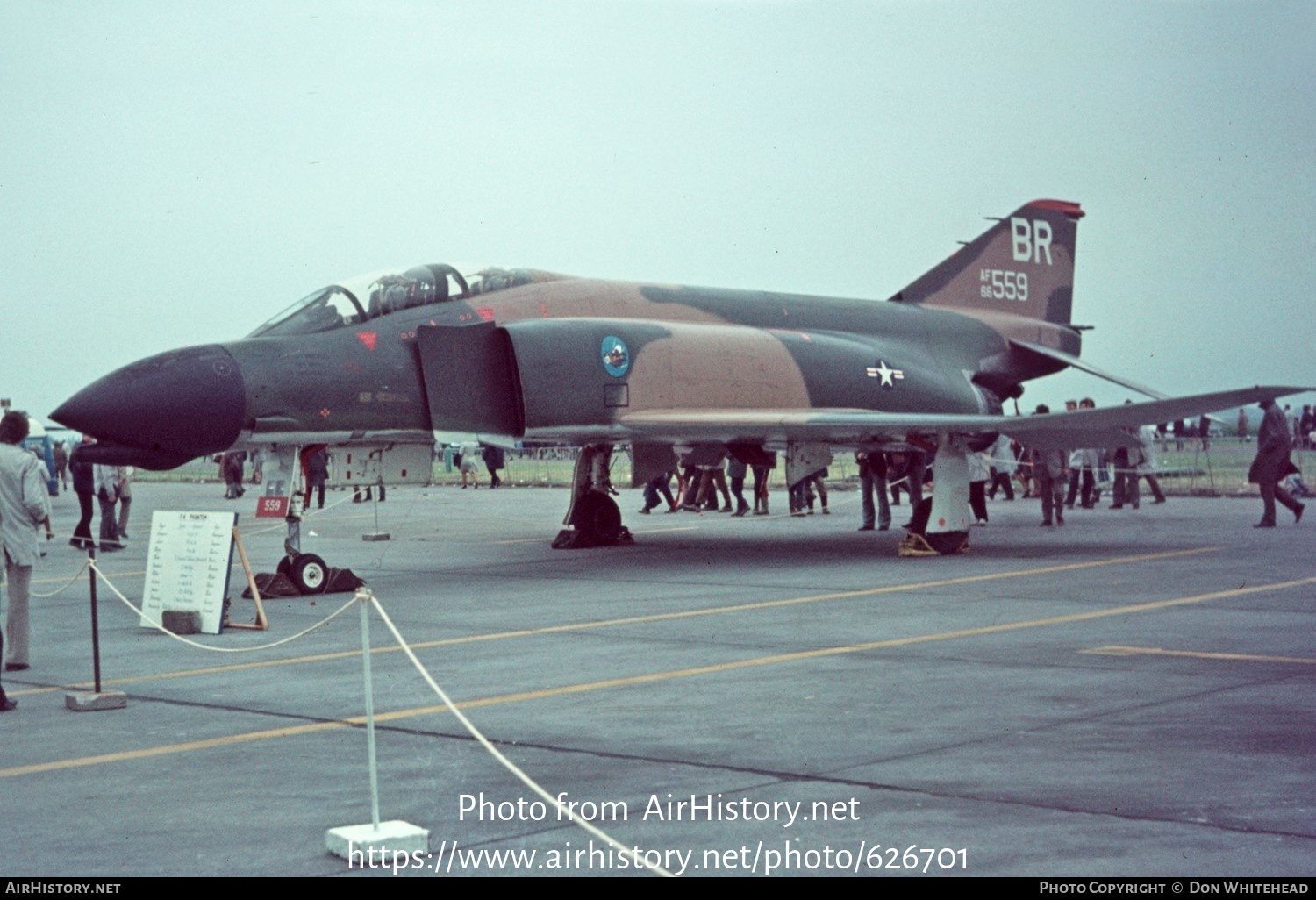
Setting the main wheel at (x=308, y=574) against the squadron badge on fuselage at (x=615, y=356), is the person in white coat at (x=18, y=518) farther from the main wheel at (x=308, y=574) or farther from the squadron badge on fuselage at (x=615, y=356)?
the squadron badge on fuselage at (x=615, y=356)

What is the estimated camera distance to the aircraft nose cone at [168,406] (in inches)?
501

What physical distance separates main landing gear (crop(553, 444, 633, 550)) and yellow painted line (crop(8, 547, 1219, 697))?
21.1 ft

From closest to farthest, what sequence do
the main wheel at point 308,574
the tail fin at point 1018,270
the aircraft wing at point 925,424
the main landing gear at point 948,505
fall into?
the main wheel at point 308,574, the aircraft wing at point 925,424, the main landing gear at point 948,505, the tail fin at point 1018,270

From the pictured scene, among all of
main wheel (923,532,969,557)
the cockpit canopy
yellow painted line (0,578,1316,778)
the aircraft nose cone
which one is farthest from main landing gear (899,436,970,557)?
the aircraft nose cone

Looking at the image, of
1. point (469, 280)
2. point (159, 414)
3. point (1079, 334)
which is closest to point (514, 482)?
point (1079, 334)

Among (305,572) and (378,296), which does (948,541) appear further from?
(305,572)

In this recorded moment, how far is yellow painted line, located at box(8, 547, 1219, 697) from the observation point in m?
9.43

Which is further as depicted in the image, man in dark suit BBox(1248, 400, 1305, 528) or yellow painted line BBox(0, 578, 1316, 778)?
man in dark suit BBox(1248, 400, 1305, 528)

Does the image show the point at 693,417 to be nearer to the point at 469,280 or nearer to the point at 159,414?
the point at 469,280

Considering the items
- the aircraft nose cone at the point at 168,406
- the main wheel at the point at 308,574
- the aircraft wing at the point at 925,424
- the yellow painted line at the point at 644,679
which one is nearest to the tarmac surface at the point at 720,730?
the yellow painted line at the point at 644,679

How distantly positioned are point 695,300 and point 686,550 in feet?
10.7

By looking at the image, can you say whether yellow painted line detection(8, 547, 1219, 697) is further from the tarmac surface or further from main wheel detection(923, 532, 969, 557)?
main wheel detection(923, 532, 969, 557)

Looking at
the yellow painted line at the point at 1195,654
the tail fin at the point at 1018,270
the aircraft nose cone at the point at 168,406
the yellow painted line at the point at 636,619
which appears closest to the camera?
the yellow painted line at the point at 1195,654

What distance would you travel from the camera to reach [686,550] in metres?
18.9
